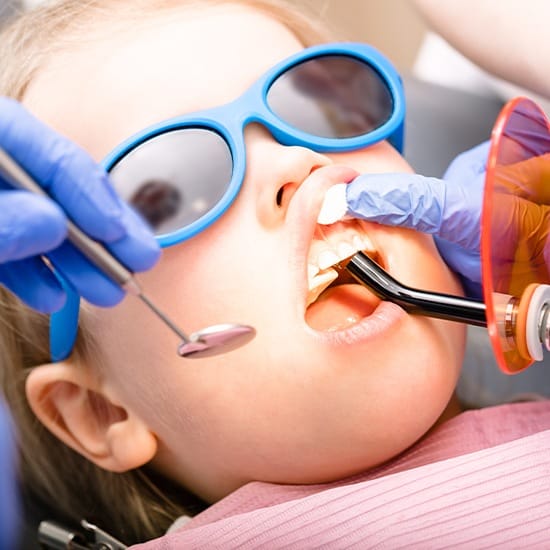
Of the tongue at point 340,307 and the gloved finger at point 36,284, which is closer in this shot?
the gloved finger at point 36,284

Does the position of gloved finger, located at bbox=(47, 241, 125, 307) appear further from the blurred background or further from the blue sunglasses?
the blurred background

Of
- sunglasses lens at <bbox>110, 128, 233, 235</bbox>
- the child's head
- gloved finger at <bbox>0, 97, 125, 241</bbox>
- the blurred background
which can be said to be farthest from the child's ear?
the blurred background

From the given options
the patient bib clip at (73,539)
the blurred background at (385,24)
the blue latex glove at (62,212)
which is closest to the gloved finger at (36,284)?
the blue latex glove at (62,212)

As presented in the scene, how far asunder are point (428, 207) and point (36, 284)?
0.35 meters

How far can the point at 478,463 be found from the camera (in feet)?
2.63

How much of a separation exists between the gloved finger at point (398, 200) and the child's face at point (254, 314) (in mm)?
20

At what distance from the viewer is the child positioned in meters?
0.81

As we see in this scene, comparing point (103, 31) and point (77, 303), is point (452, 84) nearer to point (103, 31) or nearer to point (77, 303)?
point (103, 31)

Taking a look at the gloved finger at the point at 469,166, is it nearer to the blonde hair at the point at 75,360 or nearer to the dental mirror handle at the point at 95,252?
the blonde hair at the point at 75,360

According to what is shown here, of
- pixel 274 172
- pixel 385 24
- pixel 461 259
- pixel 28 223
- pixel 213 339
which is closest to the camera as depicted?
pixel 28 223

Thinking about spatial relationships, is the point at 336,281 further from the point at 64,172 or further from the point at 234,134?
the point at 64,172

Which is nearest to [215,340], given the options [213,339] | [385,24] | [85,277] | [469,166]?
[213,339]

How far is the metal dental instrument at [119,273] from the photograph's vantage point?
0.63 m

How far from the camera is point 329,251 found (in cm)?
84
